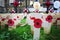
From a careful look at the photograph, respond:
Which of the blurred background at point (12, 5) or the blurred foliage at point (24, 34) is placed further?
the blurred background at point (12, 5)

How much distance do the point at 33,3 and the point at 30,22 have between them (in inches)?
6.7

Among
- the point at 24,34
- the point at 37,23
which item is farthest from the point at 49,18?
the point at 24,34

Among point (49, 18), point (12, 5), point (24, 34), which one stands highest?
point (12, 5)

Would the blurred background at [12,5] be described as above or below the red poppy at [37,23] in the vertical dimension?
above

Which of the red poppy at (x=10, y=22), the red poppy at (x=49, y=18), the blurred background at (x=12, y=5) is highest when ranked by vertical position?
the blurred background at (x=12, y=5)

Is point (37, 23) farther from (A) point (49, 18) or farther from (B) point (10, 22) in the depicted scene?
(B) point (10, 22)

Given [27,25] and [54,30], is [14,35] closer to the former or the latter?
[27,25]

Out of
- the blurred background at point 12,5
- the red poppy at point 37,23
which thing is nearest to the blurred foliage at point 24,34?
the red poppy at point 37,23

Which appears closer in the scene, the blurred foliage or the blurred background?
the blurred foliage

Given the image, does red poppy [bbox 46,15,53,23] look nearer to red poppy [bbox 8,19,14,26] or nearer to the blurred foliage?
the blurred foliage

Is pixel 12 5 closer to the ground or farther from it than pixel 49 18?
farther from it

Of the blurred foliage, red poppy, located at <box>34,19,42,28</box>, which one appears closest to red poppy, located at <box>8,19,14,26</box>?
the blurred foliage

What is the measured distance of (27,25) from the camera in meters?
1.33

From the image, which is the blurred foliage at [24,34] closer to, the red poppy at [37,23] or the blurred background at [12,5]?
the red poppy at [37,23]
